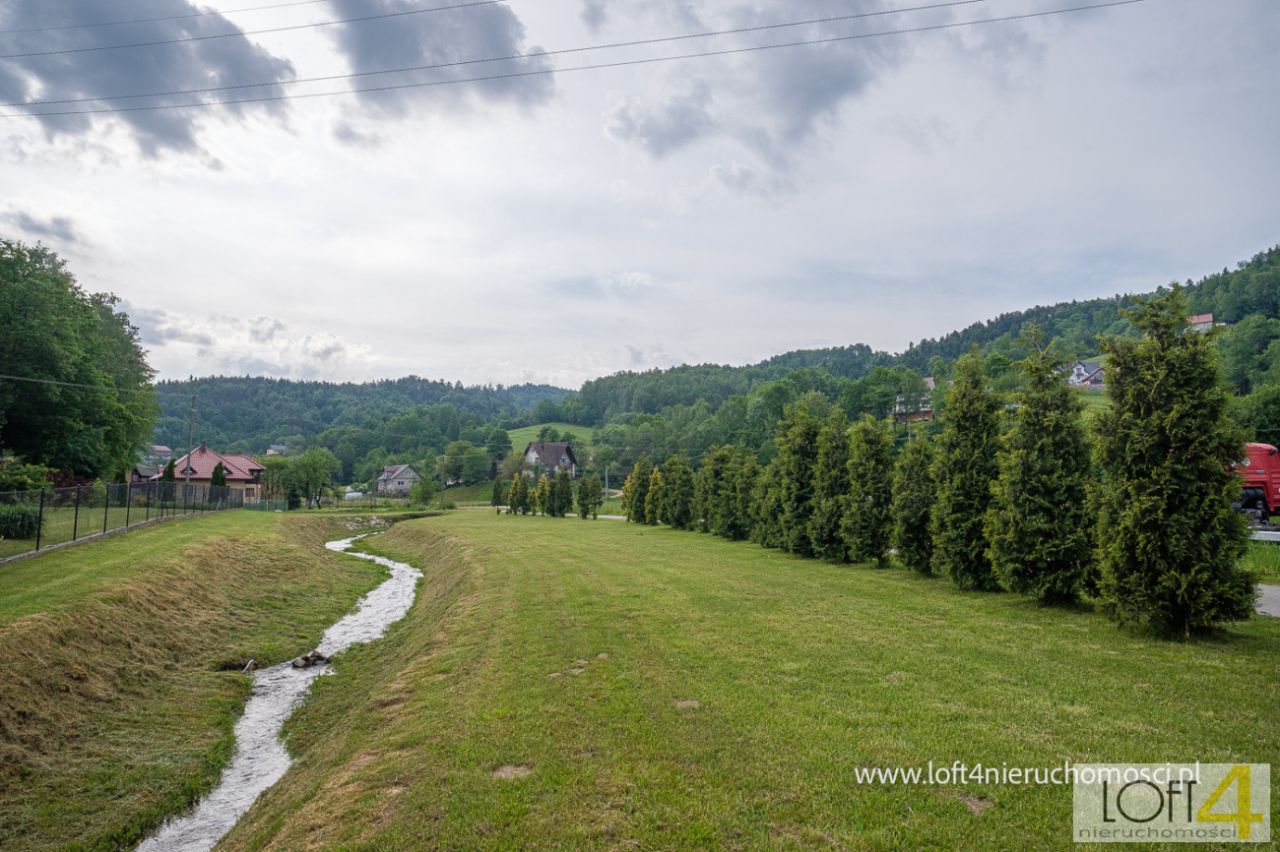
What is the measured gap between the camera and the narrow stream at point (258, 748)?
7039mm

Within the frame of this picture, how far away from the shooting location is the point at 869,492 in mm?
18828

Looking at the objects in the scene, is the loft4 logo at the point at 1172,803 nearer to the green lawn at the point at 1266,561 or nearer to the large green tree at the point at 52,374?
the green lawn at the point at 1266,561

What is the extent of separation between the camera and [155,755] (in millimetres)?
8773

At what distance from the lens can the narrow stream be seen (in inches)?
277

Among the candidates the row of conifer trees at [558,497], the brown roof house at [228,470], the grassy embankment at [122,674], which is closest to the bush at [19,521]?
the grassy embankment at [122,674]

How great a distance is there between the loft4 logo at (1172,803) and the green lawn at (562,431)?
109679mm

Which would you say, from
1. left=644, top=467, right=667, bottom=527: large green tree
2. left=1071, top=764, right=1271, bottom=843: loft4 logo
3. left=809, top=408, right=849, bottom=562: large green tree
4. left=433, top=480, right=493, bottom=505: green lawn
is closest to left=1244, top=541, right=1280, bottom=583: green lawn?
left=809, top=408, right=849, bottom=562: large green tree

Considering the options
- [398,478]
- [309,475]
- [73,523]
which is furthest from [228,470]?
[398,478]

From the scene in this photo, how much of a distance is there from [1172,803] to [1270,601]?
1207cm

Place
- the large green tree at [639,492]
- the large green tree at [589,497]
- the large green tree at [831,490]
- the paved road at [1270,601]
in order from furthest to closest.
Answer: the large green tree at [589,497] < the large green tree at [639,492] < the large green tree at [831,490] < the paved road at [1270,601]

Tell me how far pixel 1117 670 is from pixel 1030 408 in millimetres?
6595

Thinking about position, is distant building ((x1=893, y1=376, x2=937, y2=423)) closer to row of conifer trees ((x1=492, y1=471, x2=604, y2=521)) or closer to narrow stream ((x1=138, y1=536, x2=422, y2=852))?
row of conifer trees ((x1=492, y1=471, x2=604, y2=521))

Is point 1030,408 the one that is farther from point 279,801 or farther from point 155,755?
point 155,755

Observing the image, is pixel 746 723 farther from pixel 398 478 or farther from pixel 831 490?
pixel 398 478
